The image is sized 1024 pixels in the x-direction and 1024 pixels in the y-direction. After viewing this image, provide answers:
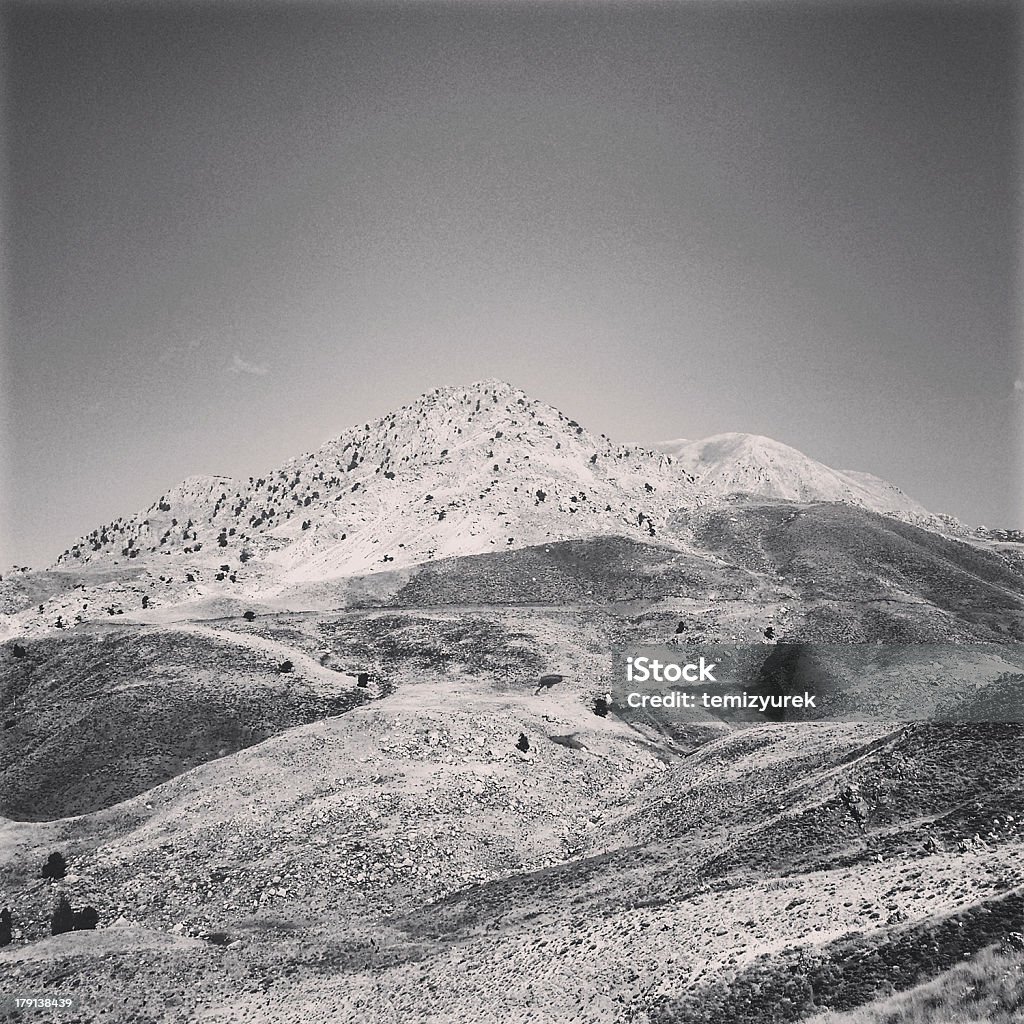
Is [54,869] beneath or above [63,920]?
beneath

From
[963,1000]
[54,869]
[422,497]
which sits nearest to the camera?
[963,1000]

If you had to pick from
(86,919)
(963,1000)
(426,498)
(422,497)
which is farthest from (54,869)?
(422,497)

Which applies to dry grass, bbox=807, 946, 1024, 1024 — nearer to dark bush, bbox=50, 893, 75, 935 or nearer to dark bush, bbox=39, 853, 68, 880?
dark bush, bbox=50, 893, 75, 935

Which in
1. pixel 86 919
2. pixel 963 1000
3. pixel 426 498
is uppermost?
pixel 426 498

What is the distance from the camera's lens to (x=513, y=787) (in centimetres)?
4600

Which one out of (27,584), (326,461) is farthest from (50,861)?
(326,461)

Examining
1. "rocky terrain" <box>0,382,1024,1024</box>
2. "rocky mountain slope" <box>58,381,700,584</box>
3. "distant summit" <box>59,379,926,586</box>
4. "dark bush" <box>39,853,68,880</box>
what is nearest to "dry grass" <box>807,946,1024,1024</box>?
"rocky terrain" <box>0,382,1024,1024</box>

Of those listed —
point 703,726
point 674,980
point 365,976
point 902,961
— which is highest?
point 902,961

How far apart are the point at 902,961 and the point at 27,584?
120292mm

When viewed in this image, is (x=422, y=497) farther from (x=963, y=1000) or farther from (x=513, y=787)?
(x=963, y=1000)

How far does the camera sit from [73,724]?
60.5 metres

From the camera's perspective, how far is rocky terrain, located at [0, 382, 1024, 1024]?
22.0 metres

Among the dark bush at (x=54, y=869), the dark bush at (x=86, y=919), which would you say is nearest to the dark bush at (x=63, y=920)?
the dark bush at (x=86, y=919)

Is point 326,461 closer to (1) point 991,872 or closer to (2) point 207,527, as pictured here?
(2) point 207,527
